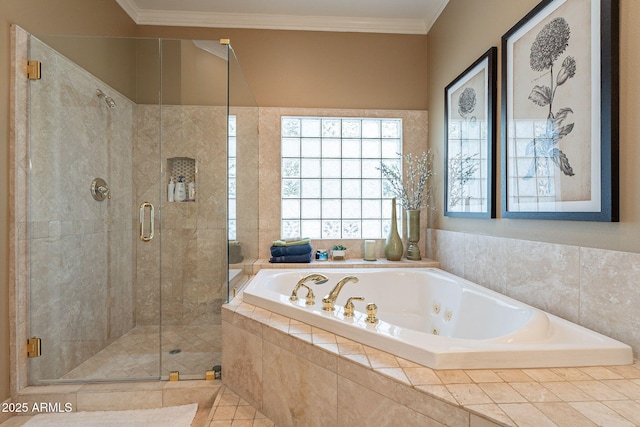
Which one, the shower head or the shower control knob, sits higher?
Result: the shower head

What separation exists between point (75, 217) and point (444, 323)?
224cm

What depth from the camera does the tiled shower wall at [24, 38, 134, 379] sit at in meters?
1.85

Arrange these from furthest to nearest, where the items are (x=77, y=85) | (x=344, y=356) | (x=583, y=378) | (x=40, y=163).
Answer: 1. (x=77, y=85)
2. (x=40, y=163)
3. (x=344, y=356)
4. (x=583, y=378)

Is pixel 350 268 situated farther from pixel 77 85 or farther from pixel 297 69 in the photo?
pixel 77 85

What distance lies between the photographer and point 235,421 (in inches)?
56.2

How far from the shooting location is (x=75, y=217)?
1970 mm

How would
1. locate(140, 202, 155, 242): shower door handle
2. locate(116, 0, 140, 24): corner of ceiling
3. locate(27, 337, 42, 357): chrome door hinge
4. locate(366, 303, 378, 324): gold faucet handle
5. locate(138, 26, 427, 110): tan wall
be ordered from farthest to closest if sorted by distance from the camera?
locate(138, 26, 427, 110): tan wall
locate(116, 0, 140, 24): corner of ceiling
locate(140, 202, 155, 242): shower door handle
locate(27, 337, 42, 357): chrome door hinge
locate(366, 303, 378, 324): gold faucet handle

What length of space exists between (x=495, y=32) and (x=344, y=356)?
74.9 inches

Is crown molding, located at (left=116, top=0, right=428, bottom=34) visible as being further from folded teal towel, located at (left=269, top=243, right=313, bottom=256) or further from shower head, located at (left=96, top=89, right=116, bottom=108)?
folded teal towel, located at (left=269, top=243, right=313, bottom=256)

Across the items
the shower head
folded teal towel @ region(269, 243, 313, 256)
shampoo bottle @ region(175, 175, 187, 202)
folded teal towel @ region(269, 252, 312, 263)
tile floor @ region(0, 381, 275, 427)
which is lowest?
tile floor @ region(0, 381, 275, 427)

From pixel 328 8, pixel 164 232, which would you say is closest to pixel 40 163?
pixel 164 232

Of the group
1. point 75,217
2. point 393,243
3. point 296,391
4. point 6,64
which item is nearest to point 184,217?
point 75,217

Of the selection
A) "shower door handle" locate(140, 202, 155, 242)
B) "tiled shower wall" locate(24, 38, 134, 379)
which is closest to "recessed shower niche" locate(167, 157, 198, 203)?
"shower door handle" locate(140, 202, 155, 242)

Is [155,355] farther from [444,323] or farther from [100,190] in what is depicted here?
[444,323]
